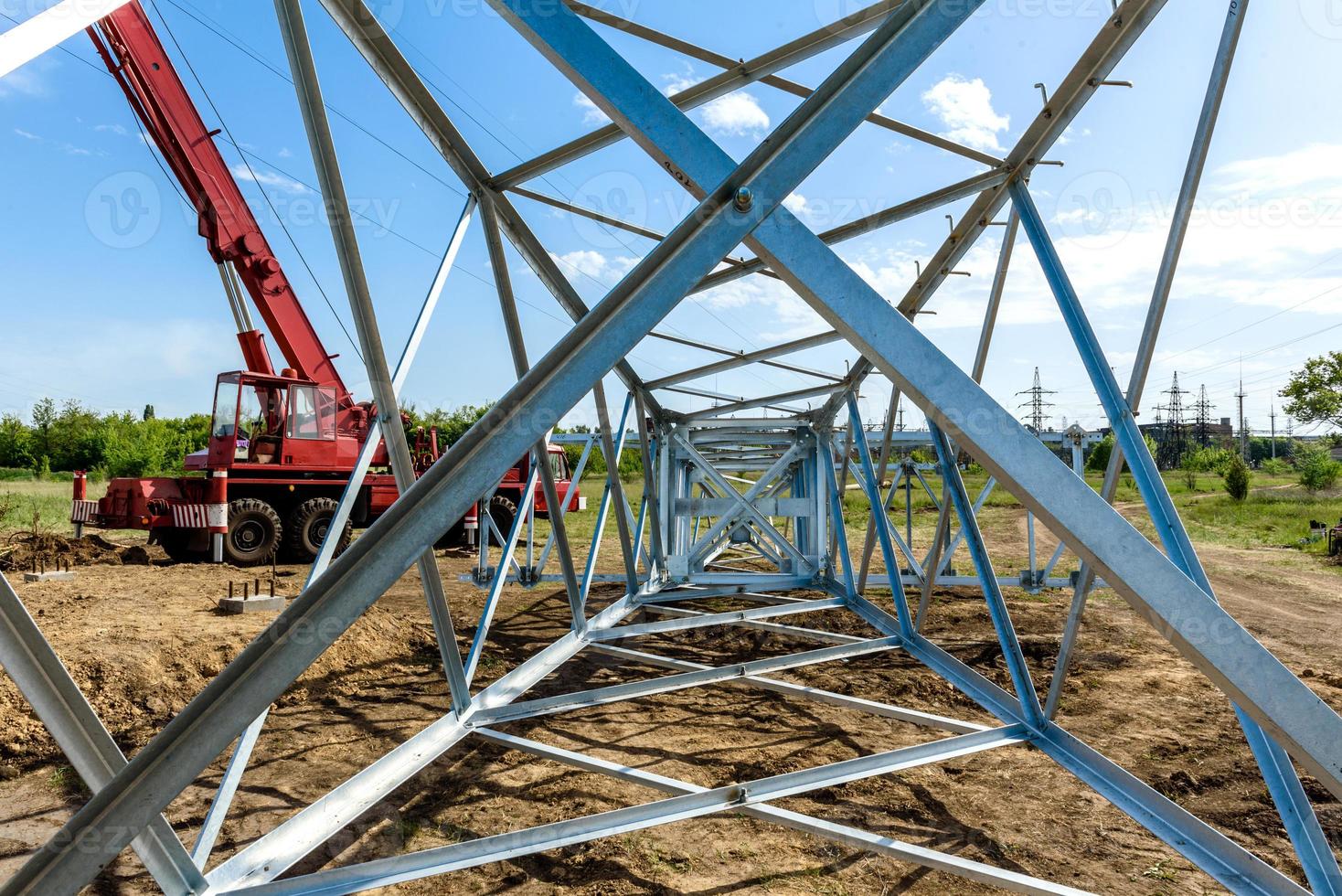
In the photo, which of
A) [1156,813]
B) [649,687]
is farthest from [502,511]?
[1156,813]

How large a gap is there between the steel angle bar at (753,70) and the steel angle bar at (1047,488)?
77.6 inches

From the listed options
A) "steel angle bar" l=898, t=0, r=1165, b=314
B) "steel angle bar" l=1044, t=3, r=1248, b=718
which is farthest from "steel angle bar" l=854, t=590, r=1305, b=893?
"steel angle bar" l=898, t=0, r=1165, b=314


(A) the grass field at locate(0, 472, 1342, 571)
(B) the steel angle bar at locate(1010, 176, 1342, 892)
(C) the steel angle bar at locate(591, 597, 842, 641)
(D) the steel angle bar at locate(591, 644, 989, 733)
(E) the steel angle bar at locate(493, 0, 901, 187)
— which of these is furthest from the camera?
(A) the grass field at locate(0, 472, 1342, 571)

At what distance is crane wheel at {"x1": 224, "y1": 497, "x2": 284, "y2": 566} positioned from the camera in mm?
12828

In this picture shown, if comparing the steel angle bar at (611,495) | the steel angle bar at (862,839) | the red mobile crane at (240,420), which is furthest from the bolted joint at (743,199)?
the red mobile crane at (240,420)

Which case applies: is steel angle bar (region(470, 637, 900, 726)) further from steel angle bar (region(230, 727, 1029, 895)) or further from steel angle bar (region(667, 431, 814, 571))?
steel angle bar (region(667, 431, 814, 571))

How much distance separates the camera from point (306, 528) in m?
13.6

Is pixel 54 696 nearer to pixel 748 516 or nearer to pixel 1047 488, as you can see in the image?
pixel 1047 488

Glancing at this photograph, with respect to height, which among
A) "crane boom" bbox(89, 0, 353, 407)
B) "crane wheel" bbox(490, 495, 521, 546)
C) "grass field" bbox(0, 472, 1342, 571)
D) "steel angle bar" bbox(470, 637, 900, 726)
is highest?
"crane boom" bbox(89, 0, 353, 407)

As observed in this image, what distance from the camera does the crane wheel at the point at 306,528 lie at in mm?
13562

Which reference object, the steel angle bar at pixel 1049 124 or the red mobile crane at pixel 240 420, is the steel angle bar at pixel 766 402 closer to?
the steel angle bar at pixel 1049 124

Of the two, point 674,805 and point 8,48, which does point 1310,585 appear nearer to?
point 674,805

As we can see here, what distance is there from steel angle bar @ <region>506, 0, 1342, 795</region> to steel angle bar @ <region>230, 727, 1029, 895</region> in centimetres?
203

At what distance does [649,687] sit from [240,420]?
35.1 feet
